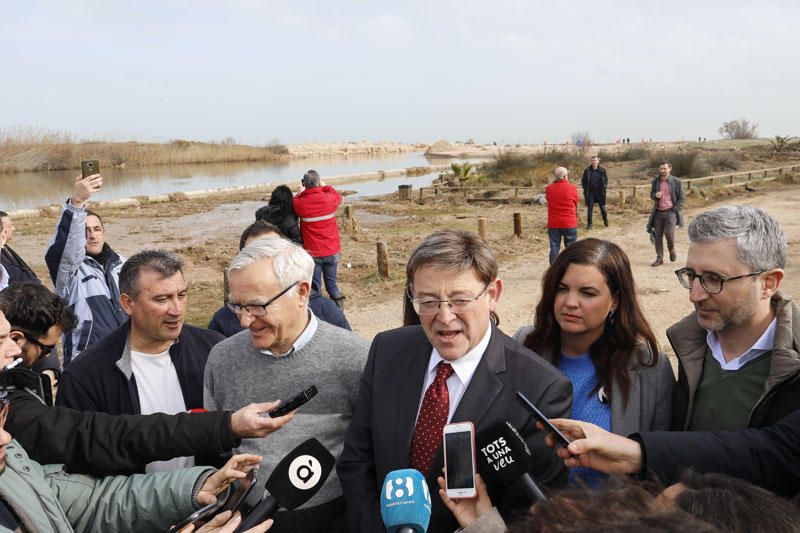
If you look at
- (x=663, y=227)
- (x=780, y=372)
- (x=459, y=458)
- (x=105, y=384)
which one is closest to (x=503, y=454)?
(x=459, y=458)

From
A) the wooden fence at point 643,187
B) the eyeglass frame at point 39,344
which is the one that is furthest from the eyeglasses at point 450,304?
the wooden fence at point 643,187

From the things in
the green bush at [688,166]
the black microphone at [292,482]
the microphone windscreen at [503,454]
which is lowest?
the black microphone at [292,482]

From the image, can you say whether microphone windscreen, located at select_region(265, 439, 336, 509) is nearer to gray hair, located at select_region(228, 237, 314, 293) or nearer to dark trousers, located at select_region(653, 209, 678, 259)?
gray hair, located at select_region(228, 237, 314, 293)

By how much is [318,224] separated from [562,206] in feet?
13.9

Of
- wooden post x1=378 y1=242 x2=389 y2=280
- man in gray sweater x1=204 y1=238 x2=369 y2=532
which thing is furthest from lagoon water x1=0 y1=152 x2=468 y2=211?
man in gray sweater x1=204 y1=238 x2=369 y2=532

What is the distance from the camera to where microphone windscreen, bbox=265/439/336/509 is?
181 centimetres

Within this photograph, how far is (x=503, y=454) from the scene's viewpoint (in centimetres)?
165

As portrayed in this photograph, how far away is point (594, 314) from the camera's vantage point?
2.51 meters

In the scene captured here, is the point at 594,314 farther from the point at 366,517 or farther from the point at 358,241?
the point at 358,241

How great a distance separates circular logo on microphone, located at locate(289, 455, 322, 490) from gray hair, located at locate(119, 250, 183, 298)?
146 centimetres

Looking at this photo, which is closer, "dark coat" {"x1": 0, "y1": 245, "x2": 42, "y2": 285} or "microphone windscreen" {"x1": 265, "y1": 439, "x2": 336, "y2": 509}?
"microphone windscreen" {"x1": 265, "y1": 439, "x2": 336, "y2": 509}

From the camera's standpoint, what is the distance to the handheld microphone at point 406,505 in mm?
1534

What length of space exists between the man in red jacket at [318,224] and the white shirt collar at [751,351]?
6.80 metres

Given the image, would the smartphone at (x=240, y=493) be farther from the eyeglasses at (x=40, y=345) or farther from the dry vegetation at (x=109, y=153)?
the dry vegetation at (x=109, y=153)
